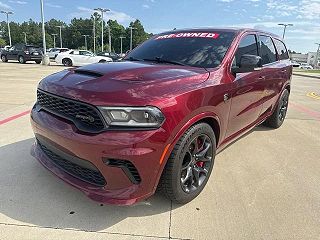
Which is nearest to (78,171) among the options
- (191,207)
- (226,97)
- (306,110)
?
(191,207)

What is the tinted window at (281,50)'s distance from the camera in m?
5.37

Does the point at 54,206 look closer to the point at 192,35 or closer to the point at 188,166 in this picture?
the point at 188,166

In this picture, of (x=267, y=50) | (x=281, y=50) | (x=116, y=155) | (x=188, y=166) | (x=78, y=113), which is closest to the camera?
(x=116, y=155)

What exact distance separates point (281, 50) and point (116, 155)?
4.44 metres

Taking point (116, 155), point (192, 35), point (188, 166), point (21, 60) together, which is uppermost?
point (192, 35)

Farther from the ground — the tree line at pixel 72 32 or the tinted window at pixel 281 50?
the tree line at pixel 72 32

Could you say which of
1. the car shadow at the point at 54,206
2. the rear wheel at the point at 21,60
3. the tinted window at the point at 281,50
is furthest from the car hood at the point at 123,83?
the rear wheel at the point at 21,60

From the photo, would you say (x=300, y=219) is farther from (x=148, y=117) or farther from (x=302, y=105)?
(x=302, y=105)

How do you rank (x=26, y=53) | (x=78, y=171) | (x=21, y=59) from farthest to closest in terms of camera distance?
(x=21, y=59), (x=26, y=53), (x=78, y=171)

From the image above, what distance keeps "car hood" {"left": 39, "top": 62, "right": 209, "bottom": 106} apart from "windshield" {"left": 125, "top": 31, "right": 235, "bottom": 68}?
0.33m

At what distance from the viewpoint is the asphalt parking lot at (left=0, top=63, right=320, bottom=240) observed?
256 cm

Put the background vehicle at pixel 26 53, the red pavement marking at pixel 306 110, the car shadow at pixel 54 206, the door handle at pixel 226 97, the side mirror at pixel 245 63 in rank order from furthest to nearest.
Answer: the background vehicle at pixel 26 53 → the red pavement marking at pixel 306 110 → the side mirror at pixel 245 63 → the door handle at pixel 226 97 → the car shadow at pixel 54 206

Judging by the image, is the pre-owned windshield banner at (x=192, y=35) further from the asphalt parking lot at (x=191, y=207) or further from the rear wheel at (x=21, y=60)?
the rear wheel at (x=21, y=60)

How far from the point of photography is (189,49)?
369 cm
